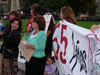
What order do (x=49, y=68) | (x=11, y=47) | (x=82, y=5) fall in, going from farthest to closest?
(x=82, y=5) < (x=49, y=68) < (x=11, y=47)

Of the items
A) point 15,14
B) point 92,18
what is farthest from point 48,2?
point 15,14

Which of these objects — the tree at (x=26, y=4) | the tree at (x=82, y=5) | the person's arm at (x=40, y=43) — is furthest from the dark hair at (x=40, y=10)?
the tree at (x=26, y=4)

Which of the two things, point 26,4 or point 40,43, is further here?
point 26,4

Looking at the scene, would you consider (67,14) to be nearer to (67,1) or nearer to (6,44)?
(6,44)

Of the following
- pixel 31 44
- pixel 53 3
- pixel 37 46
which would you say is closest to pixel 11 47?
pixel 31 44

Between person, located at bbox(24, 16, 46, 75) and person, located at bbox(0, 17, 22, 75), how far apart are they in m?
0.29

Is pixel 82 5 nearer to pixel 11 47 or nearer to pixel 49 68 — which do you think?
pixel 49 68

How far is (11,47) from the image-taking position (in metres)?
4.21

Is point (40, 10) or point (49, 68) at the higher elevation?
point (40, 10)

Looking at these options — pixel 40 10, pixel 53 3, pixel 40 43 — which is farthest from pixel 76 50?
pixel 53 3

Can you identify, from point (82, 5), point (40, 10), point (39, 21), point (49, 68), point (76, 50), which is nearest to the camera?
point (76, 50)

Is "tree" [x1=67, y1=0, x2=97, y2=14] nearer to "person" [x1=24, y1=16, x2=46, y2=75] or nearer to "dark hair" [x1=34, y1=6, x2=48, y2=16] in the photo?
"dark hair" [x1=34, y1=6, x2=48, y2=16]

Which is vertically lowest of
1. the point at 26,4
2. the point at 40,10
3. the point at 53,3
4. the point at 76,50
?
the point at 26,4

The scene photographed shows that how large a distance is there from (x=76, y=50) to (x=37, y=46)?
0.67 metres
